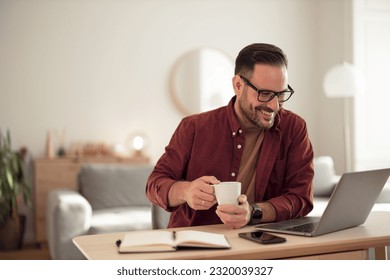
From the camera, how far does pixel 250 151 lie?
1.86m

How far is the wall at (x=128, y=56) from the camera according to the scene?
4570 mm

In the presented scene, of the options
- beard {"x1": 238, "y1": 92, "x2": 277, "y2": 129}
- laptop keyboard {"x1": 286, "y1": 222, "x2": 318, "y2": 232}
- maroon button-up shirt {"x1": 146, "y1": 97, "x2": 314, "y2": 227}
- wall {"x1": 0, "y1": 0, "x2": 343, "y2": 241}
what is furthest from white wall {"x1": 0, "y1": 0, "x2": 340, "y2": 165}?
laptop keyboard {"x1": 286, "y1": 222, "x2": 318, "y2": 232}

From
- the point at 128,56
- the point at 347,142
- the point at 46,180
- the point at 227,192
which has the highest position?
the point at 128,56

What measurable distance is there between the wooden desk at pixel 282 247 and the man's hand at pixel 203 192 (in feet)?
0.23

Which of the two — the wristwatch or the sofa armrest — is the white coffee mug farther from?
the sofa armrest

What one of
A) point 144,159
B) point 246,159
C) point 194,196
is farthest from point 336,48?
point 194,196

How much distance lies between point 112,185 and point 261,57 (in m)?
2.43

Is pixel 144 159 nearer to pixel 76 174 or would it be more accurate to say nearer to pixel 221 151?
pixel 76 174

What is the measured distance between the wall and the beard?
3050 mm

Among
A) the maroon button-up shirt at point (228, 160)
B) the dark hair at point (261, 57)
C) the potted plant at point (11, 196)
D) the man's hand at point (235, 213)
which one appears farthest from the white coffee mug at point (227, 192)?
the potted plant at point (11, 196)

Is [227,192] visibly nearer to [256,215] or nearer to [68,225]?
[256,215]

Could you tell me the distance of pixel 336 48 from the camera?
488 centimetres

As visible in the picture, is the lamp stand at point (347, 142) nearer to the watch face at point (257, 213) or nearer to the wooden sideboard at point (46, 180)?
the wooden sideboard at point (46, 180)

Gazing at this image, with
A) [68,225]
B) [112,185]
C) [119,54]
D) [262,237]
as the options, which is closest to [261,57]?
[262,237]
